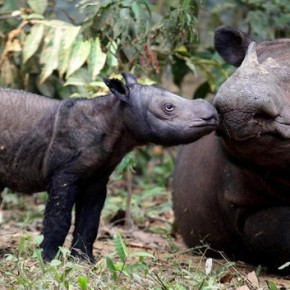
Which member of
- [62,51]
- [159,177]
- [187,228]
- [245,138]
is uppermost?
[245,138]

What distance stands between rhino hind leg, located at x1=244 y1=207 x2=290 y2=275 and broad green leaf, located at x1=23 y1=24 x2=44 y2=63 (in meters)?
2.57

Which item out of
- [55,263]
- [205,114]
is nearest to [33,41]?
[205,114]

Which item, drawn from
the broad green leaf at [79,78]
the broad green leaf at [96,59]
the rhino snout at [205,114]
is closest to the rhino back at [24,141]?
the rhino snout at [205,114]

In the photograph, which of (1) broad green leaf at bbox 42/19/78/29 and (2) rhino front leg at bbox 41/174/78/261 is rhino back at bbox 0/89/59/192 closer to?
(2) rhino front leg at bbox 41/174/78/261

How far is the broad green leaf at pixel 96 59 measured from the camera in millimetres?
7340

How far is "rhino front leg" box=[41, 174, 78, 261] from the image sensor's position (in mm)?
5414

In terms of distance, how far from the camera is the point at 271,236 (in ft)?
20.5

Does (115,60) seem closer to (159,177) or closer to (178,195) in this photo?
(178,195)

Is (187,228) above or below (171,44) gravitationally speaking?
below

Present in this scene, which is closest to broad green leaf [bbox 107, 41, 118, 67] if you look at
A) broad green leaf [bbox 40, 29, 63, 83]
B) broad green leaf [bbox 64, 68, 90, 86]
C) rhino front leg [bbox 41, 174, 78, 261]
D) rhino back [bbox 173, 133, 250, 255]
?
broad green leaf [bbox 64, 68, 90, 86]

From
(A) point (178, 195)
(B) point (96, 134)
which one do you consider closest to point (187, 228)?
(A) point (178, 195)

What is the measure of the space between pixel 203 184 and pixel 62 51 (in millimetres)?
1665

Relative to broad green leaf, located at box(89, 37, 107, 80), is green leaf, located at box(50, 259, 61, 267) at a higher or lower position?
lower

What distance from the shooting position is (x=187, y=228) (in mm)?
7449
